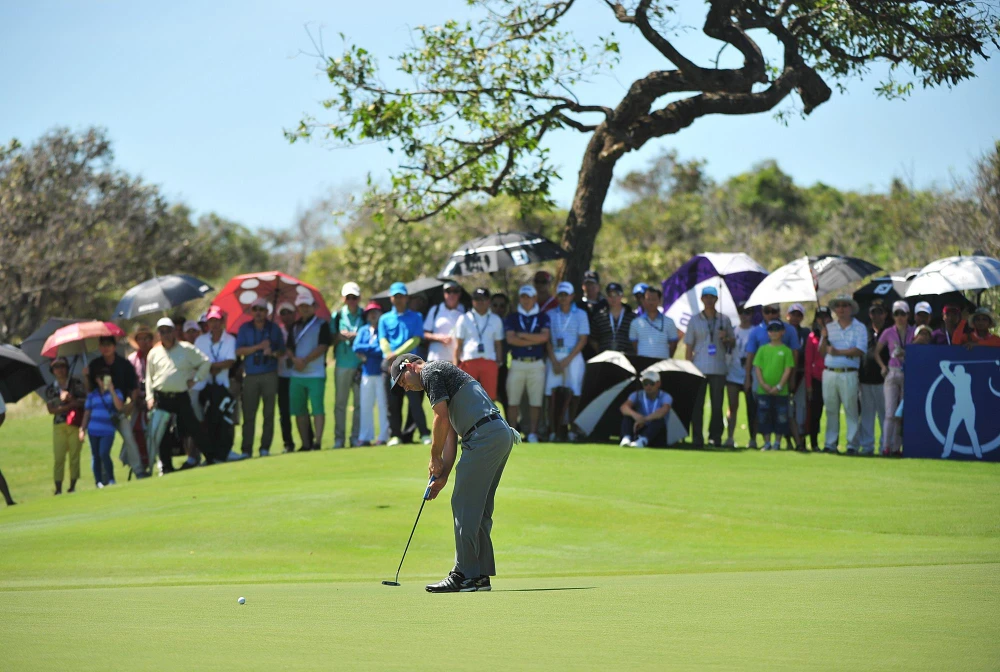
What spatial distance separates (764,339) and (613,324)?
90.2 inches

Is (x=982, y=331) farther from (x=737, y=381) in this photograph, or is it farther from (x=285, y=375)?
(x=285, y=375)

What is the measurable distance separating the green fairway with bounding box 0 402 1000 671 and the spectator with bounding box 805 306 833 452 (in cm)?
108

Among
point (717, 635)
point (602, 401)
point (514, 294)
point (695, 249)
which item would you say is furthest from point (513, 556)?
point (695, 249)

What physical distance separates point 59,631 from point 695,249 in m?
48.7

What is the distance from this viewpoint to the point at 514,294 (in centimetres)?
4447

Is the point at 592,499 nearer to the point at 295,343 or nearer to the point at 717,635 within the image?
the point at 295,343

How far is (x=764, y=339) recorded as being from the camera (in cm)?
1716

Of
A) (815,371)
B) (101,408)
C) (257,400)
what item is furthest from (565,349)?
(101,408)

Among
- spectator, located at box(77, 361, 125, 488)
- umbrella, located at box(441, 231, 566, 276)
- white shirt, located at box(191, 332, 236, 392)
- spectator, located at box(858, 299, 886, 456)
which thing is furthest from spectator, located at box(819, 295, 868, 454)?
spectator, located at box(77, 361, 125, 488)

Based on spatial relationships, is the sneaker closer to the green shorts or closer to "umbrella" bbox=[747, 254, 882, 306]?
"umbrella" bbox=[747, 254, 882, 306]

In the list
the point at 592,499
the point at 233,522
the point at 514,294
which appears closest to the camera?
the point at 233,522

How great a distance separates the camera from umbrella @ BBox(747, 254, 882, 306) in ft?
54.2

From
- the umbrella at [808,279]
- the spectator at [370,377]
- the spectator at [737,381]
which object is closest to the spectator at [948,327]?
the umbrella at [808,279]

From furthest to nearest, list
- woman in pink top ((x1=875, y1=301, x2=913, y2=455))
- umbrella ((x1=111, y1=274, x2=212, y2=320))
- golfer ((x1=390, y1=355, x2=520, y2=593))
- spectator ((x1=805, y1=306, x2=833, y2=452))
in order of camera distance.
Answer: umbrella ((x1=111, y1=274, x2=212, y2=320)) → spectator ((x1=805, y1=306, x2=833, y2=452)) → woman in pink top ((x1=875, y1=301, x2=913, y2=455)) → golfer ((x1=390, y1=355, x2=520, y2=593))
